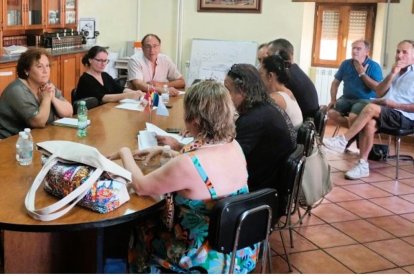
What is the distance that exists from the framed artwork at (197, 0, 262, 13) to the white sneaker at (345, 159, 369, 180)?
2695mm

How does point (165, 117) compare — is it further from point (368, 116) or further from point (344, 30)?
point (344, 30)

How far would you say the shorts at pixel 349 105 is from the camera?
5.12 m

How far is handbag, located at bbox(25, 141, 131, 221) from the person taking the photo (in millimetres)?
1713

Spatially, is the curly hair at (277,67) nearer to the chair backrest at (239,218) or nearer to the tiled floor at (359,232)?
the tiled floor at (359,232)

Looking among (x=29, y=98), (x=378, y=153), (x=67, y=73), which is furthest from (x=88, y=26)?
(x=378, y=153)

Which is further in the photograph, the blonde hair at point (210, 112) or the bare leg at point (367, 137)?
the bare leg at point (367, 137)

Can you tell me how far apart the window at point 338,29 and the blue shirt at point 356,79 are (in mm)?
1065

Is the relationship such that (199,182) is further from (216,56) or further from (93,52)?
(216,56)

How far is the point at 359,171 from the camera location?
15.2 ft

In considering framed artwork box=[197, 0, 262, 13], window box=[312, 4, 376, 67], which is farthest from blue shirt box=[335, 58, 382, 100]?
framed artwork box=[197, 0, 262, 13]

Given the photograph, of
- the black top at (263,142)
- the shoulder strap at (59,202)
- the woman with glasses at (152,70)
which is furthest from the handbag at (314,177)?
the woman with glasses at (152,70)

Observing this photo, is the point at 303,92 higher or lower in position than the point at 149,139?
higher

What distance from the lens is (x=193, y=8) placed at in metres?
6.72

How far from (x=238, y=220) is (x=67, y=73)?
4502mm
